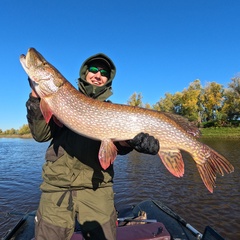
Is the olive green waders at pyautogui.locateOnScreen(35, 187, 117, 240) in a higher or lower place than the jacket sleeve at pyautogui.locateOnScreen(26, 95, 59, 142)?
lower

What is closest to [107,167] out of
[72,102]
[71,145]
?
[71,145]

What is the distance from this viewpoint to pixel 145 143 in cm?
274

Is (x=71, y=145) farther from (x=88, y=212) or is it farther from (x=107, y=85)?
(x=107, y=85)

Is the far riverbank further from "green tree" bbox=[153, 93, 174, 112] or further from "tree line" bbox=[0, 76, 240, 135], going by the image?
"green tree" bbox=[153, 93, 174, 112]

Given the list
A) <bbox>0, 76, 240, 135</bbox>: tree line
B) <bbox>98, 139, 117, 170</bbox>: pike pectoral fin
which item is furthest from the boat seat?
<bbox>0, 76, 240, 135</bbox>: tree line

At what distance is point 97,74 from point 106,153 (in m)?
1.13

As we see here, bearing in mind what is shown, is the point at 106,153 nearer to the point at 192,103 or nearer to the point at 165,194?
the point at 165,194

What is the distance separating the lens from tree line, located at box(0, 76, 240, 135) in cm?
4394

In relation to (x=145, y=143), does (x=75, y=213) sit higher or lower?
lower

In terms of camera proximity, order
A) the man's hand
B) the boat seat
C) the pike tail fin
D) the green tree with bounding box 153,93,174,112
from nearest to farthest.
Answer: the man's hand
the pike tail fin
the boat seat
the green tree with bounding box 153,93,174,112

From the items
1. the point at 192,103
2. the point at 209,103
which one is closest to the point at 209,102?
the point at 209,103

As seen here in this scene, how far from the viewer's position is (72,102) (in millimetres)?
2826

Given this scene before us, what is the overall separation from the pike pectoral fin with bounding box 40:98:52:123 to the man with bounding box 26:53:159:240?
0.05 m

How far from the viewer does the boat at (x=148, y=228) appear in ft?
10.7
